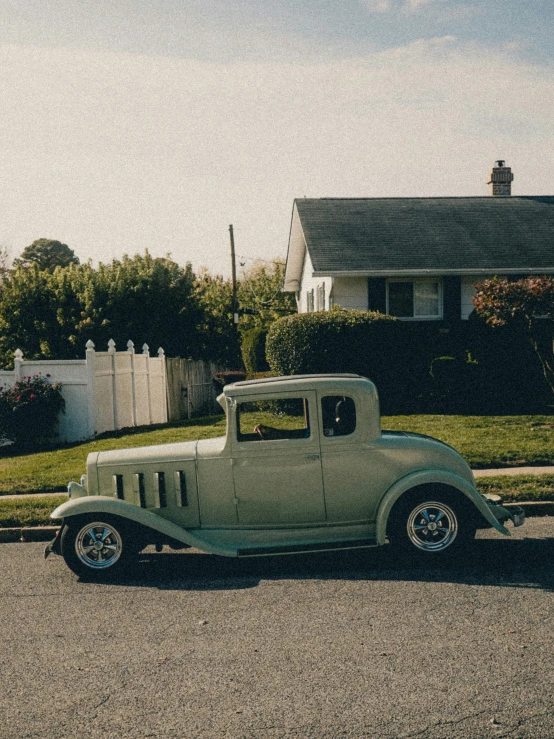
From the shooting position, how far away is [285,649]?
530cm

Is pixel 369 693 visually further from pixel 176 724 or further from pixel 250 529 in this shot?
pixel 250 529

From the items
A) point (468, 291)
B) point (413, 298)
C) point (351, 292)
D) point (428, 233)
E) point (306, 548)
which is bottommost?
point (306, 548)

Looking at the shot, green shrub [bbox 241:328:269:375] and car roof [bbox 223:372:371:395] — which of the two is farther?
green shrub [bbox 241:328:269:375]

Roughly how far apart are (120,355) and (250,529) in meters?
13.1

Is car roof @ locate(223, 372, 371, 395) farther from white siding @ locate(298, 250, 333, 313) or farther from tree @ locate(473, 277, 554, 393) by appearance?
white siding @ locate(298, 250, 333, 313)

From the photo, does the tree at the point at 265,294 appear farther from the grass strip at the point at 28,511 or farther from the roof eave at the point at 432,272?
the grass strip at the point at 28,511

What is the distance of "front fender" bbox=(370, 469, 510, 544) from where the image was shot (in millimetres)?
7238

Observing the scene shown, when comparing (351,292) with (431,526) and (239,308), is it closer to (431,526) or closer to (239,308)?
(431,526)

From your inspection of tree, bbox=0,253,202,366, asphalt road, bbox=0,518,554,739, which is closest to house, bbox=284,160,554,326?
tree, bbox=0,253,202,366

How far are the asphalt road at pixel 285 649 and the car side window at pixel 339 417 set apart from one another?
50.5 inches

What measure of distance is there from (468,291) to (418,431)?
9144 mm

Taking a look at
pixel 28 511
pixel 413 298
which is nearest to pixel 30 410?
pixel 28 511

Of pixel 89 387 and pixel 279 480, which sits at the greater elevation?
pixel 89 387

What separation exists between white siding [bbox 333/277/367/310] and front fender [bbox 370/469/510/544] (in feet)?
54.2
